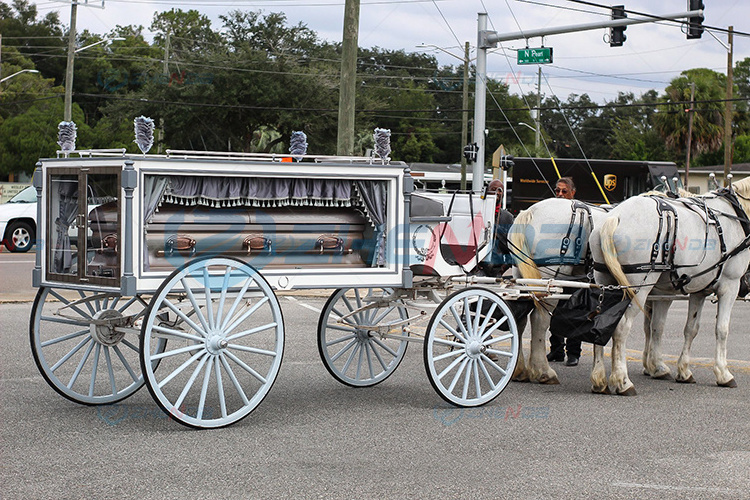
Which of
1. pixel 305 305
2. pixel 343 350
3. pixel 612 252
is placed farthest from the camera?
pixel 305 305

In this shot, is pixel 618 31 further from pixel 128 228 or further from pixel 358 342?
pixel 128 228

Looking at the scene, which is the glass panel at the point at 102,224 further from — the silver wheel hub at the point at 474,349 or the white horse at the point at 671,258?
the white horse at the point at 671,258

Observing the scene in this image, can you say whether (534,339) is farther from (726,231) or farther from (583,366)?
(726,231)

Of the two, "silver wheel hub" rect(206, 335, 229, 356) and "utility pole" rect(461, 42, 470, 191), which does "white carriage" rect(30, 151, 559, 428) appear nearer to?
"silver wheel hub" rect(206, 335, 229, 356)

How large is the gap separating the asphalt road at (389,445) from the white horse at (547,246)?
0.38m

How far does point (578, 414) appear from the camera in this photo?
7.62m

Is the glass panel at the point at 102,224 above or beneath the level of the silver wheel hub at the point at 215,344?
above

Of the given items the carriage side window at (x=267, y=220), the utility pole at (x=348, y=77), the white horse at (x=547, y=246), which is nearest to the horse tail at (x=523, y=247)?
the white horse at (x=547, y=246)

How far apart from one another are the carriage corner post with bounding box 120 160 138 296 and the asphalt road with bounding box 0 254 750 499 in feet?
3.53

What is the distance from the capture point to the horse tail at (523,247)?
8.98 metres

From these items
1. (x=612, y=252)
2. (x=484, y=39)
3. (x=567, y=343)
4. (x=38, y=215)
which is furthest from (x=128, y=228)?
(x=484, y=39)

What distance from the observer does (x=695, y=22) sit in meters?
21.8

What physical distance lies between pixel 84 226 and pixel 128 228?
813mm

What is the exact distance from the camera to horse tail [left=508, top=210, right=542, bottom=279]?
353 inches
